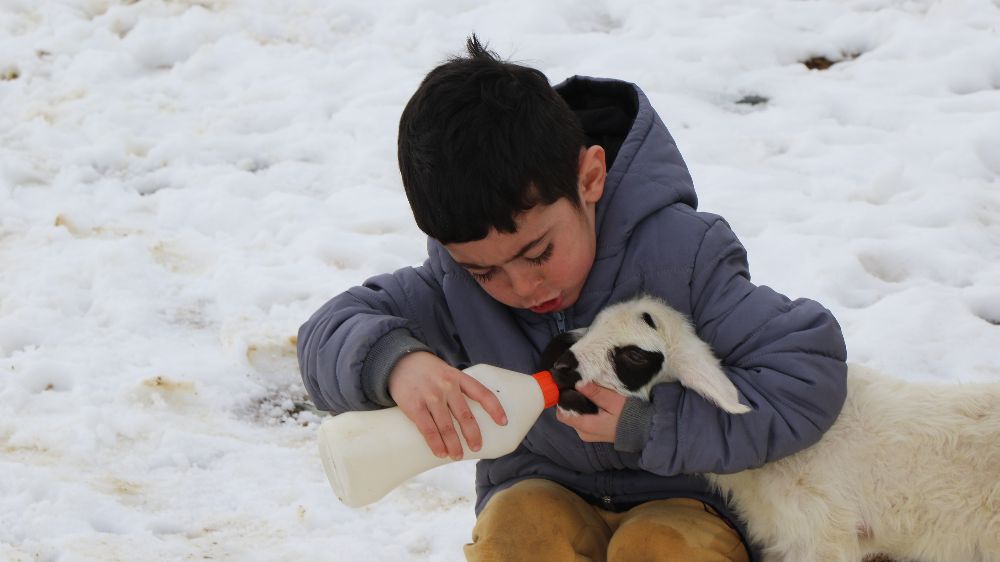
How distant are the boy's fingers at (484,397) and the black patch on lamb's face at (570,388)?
204 mm

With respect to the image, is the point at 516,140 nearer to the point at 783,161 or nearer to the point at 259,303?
the point at 259,303

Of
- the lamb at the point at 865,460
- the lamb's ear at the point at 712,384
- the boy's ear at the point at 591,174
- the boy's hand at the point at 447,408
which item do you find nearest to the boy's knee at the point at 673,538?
the lamb at the point at 865,460

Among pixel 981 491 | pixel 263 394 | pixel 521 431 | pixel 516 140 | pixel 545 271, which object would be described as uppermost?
pixel 516 140

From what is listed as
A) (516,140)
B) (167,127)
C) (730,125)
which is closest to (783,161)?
(730,125)

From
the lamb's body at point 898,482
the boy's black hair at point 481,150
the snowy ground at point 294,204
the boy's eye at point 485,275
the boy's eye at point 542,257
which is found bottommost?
the snowy ground at point 294,204

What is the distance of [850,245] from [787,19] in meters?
2.28

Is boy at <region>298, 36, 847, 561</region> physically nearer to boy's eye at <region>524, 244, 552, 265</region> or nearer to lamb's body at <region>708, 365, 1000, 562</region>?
boy's eye at <region>524, 244, 552, 265</region>

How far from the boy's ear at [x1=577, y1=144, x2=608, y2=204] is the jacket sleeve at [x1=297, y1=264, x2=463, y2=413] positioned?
507 mm

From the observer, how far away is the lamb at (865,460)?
252cm

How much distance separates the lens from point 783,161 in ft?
16.1

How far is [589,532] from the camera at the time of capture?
2.70m

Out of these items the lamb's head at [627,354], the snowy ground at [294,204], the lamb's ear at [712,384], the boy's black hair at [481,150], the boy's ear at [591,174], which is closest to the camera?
the lamb's ear at [712,384]

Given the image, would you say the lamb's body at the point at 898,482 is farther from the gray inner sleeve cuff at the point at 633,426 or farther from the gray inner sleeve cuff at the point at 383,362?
the gray inner sleeve cuff at the point at 383,362

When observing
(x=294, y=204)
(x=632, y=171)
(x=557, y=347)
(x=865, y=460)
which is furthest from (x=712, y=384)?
(x=294, y=204)
